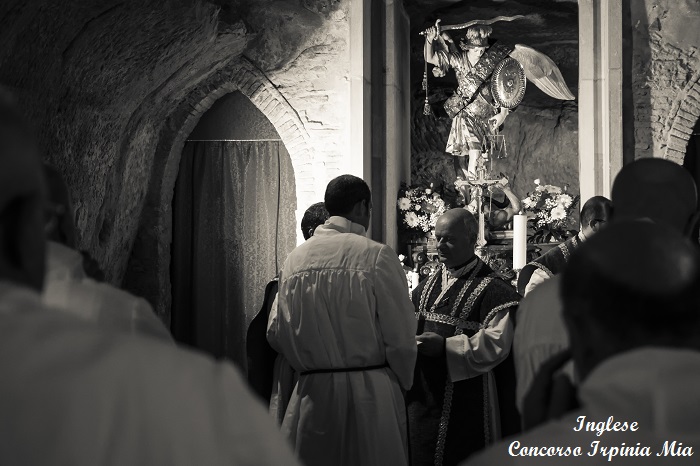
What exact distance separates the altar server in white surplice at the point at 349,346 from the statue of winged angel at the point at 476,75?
5.04 metres

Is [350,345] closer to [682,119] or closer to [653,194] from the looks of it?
[653,194]

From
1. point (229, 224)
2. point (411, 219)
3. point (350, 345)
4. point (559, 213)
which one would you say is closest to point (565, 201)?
point (559, 213)

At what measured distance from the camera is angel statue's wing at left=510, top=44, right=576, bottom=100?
9.09m

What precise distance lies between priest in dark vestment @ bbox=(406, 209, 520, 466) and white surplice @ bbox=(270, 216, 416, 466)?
1.62 ft

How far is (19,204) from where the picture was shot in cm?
114

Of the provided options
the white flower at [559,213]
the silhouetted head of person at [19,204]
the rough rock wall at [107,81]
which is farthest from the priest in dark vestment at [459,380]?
the white flower at [559,213]

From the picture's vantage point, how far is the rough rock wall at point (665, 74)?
824cm

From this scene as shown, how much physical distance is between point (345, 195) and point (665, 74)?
16.9 ft

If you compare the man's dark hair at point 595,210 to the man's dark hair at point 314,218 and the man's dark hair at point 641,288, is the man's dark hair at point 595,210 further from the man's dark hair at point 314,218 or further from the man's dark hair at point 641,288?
the man's dark hair at point 641,288

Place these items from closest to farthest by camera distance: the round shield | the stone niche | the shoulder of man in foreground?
the shoulder of man in foreground
the round shield
the stone niche

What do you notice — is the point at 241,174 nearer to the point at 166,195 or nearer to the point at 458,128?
the point at 166,195

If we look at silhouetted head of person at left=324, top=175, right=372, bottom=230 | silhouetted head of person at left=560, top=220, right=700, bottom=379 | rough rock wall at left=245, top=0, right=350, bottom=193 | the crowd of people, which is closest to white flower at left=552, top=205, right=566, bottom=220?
rough rock wall at left=245, top=0, right=350, bottom=193

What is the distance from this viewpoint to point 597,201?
4.91 metres

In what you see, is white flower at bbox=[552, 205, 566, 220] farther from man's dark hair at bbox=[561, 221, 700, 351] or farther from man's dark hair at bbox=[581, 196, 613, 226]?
man's dark hair at bbox=[561, 221, 700, 351]
